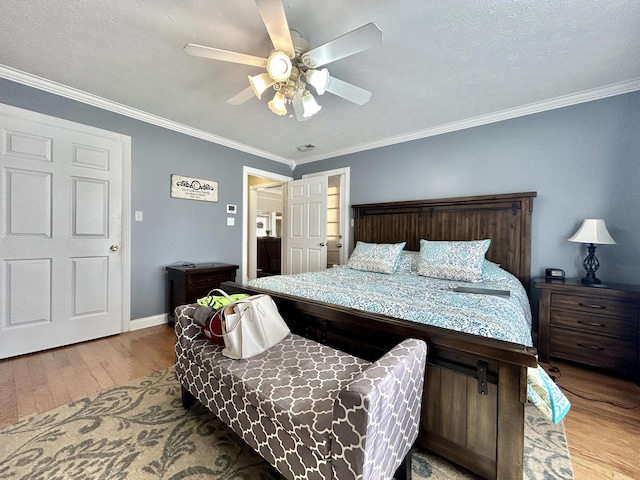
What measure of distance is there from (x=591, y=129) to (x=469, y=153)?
993 mm

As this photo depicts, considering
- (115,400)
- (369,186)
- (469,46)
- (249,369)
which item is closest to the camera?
(249,369)

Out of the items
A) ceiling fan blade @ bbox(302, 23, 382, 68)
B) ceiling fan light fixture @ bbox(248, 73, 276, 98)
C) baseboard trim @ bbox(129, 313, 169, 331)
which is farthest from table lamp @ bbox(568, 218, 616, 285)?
baseboard trim @ bbox(129, 313, 169, 331)

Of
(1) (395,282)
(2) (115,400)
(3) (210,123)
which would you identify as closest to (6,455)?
(2) (115,400)

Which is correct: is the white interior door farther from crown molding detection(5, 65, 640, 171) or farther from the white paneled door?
the white paneled door

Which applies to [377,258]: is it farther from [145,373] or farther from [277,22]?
[145,373]

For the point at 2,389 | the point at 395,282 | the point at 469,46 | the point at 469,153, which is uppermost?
the point at 469,46

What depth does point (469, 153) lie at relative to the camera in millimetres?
3045

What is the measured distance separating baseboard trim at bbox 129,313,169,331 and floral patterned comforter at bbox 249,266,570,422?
173 centimetres

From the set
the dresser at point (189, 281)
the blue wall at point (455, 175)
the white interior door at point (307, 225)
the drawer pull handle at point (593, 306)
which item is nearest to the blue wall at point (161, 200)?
the blue wall at point (455, 175)

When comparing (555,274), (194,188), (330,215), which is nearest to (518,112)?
(555,274)

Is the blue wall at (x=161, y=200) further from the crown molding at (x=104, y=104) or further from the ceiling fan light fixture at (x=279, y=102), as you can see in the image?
the ceiling fan light fixture at (x=279, y=102)

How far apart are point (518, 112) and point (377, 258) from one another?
2.09 metres

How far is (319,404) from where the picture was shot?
0.98 meters

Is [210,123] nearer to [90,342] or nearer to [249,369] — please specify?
[90,342]
